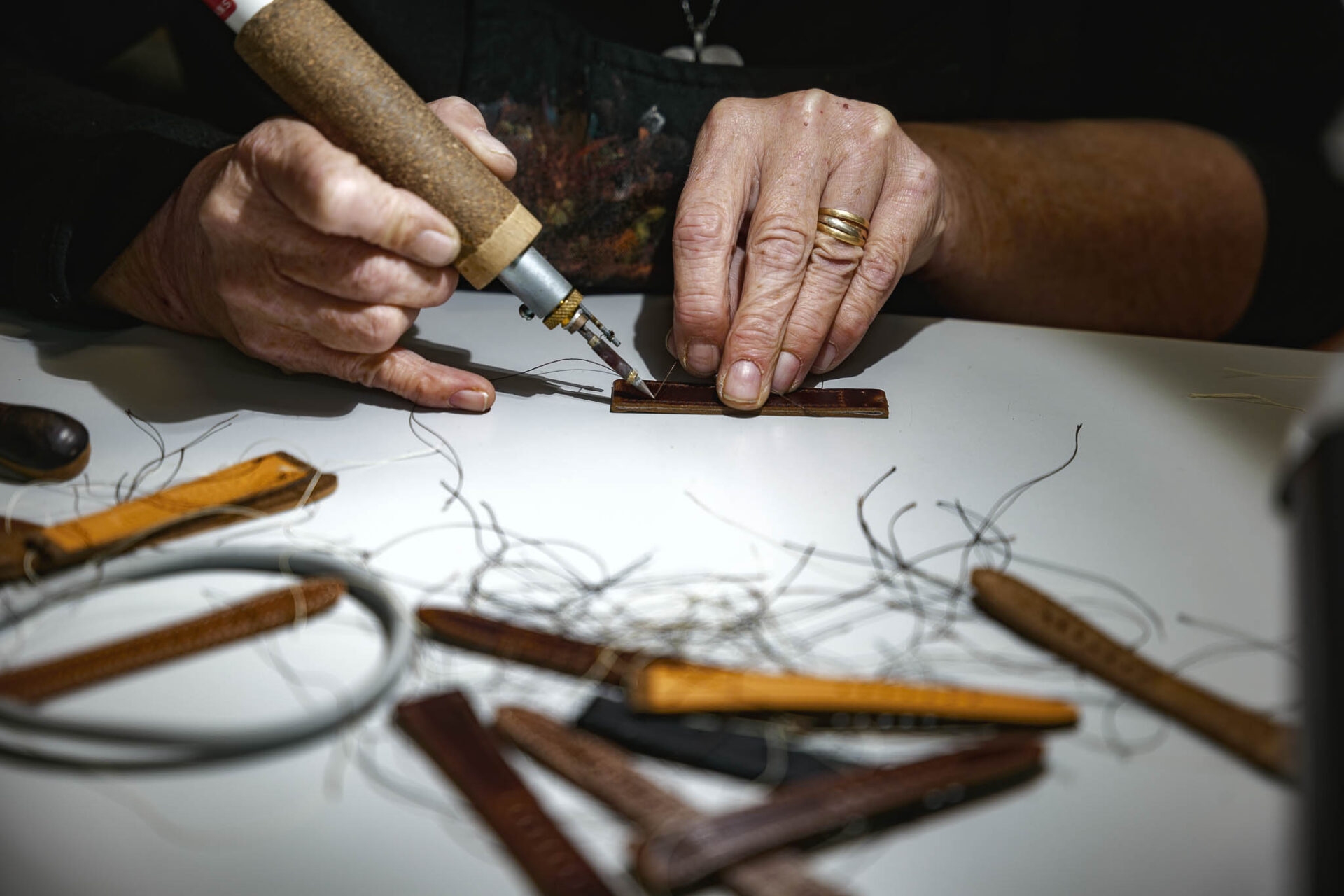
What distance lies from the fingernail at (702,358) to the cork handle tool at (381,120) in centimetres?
22

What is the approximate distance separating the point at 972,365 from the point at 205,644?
916mm

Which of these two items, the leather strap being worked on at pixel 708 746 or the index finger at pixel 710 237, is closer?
the leather strap being worked on at pixel 708 746

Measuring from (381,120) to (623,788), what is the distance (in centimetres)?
64

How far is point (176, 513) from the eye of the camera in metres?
0.77

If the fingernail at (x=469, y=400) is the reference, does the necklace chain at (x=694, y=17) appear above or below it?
above

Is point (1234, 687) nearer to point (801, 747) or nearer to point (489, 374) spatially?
point (801, 747)

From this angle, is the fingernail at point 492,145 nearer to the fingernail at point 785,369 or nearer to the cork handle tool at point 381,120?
the cork handle tool at point 381,120

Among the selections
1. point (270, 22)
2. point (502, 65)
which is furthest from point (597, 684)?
point (502, 65)

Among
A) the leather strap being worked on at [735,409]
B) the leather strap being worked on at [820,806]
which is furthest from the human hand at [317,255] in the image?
the leather strap being worked on at [820,806]

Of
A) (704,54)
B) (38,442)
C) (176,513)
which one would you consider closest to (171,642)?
(176,513)

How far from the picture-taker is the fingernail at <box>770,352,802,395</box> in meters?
1.03

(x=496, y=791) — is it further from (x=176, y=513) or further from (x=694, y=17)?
(x=694, y=17)

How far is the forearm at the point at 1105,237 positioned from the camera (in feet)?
4.51

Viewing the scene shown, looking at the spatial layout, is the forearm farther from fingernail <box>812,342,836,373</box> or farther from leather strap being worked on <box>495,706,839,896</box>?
leather strap being worked on <box>495,706,839,896</box>
